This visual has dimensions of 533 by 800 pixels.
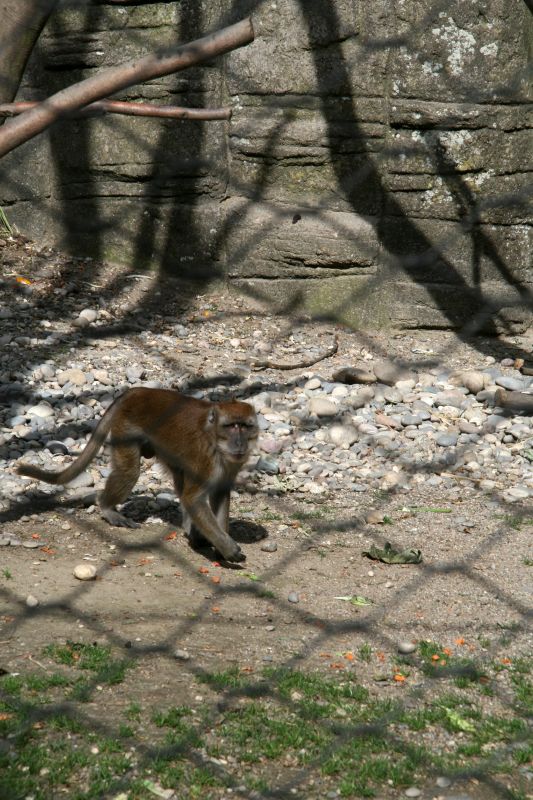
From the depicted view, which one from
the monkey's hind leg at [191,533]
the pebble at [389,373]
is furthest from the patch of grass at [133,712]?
the pebble at [389,373]

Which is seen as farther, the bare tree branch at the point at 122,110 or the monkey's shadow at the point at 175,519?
the monkey's shadow at the point at 175,519

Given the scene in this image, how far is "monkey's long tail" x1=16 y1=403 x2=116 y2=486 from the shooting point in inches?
193

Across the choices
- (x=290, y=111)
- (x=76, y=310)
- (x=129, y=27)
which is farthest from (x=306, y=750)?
(x=129, y=27)

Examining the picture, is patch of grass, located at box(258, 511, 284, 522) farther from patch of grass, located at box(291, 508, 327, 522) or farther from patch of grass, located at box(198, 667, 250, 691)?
patch of grass, located at box(198, 667, 250, 691)

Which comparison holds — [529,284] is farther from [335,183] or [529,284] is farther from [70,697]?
[70,697]

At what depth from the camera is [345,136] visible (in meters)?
7.70

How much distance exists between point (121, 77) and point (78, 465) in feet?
6.72

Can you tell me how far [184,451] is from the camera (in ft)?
16.5

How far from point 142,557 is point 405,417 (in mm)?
2279

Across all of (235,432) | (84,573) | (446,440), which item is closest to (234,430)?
(235,432)

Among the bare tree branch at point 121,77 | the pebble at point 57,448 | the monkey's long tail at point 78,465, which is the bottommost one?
the pebble at point 57,448

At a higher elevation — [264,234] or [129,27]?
[129,27]

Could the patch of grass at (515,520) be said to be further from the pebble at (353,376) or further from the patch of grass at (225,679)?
the patch of grass at (225,679)

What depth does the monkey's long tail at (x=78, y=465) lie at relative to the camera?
16.1 feet
